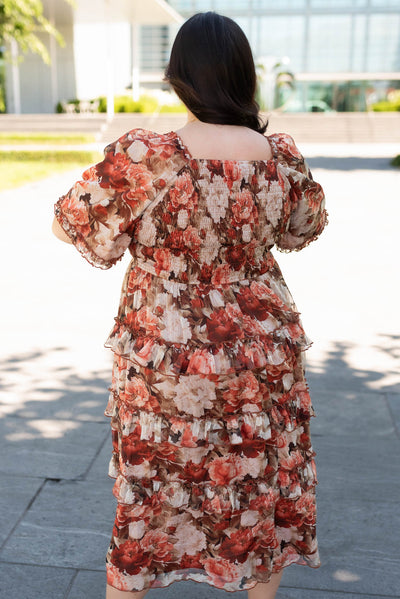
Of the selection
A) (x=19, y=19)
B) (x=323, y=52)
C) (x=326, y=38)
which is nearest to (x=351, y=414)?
(x=19, y=19)

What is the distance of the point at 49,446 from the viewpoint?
3.67 meters

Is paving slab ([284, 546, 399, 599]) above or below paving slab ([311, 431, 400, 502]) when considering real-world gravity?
above

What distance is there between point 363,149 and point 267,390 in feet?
78.1

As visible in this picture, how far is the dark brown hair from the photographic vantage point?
192cm

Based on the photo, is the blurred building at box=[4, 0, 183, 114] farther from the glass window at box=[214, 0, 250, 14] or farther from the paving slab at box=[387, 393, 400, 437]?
the paving slab at box=[387, 393, 400, 437]

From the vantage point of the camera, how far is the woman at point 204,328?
195cm

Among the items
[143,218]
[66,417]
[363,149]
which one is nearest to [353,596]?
[143,218]

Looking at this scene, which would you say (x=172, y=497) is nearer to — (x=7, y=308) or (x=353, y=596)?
(x=353, y=596)

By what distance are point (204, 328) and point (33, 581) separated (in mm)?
1304

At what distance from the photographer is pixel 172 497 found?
2.13 metres

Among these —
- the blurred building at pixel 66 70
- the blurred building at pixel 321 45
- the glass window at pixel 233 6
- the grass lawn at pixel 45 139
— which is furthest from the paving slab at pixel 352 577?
the glass window at pixel 233 6

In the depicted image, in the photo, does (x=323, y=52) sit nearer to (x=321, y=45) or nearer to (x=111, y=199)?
(x=321, y=45)

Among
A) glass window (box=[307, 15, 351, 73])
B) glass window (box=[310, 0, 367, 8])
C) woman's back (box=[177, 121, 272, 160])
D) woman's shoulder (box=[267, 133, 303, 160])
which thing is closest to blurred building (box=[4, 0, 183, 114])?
glass window (box=[307, 15, 351, 73])

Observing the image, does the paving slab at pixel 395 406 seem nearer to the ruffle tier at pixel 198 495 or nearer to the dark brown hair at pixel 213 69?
the ruffle tier at pixel 198 495
